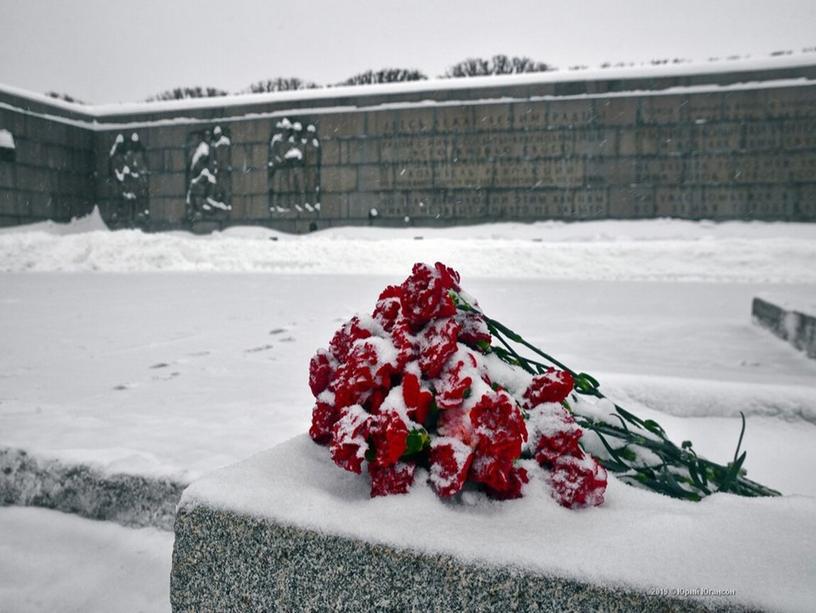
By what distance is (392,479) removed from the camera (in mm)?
793

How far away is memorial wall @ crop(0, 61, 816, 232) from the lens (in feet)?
33.6

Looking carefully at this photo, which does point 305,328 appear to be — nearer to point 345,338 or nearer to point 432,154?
point 345,338

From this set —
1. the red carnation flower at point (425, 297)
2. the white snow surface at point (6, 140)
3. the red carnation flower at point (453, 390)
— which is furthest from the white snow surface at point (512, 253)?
the red carnation flower at point (453, 390)

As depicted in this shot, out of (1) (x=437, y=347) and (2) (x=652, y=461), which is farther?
(2) (x=652, y=461)

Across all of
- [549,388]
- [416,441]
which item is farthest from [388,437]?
[549,388]

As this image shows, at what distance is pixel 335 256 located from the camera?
30.5 ft

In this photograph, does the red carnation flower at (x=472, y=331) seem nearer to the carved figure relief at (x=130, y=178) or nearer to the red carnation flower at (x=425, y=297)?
the red carnation flower at (x=425, y=297)

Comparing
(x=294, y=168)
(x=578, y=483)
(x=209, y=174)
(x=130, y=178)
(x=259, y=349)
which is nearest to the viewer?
(x=578, y=483)

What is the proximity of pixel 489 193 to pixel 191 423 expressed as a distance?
9.75 metres

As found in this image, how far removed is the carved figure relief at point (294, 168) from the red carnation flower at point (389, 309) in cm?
1130

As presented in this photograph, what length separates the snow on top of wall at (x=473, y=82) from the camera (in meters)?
10.2

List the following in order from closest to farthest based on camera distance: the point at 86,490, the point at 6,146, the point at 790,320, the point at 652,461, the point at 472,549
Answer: the point at 472,549 → the point at 652,461 → the point at 86,490 → the point at 790,320 → the point at 6,146

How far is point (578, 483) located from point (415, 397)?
22cm

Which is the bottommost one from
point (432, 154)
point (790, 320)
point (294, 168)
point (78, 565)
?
point (78, 565)
